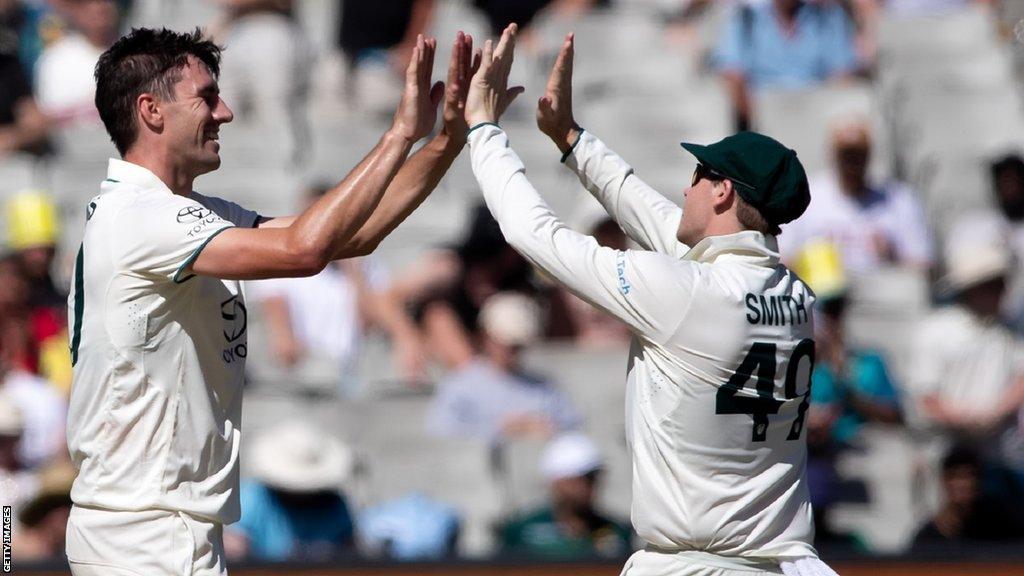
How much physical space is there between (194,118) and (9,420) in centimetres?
397

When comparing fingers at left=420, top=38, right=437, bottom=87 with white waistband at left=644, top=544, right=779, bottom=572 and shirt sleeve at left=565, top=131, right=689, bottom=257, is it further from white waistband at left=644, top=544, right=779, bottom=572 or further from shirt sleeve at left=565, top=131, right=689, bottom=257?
white waistband at left=644, top=544, right=779, bottom=572

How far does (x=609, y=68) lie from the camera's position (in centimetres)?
1057

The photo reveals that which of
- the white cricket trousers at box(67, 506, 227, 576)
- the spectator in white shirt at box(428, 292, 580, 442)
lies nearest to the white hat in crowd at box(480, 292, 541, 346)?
the spectator in white shirt at box(428, 292, 580, 442)

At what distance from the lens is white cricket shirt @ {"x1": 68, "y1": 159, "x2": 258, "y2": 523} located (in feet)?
13.4

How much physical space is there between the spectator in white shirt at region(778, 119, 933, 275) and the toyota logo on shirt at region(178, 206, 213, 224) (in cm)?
525

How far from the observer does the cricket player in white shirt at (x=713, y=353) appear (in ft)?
13.6

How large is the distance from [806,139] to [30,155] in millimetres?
4739

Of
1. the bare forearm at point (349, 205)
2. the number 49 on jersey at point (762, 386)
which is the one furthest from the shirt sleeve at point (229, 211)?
the number 49 on jersey at point (762, 386)

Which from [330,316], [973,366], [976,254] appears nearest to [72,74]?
[330,316]

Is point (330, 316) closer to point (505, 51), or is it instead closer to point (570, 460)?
point (570, 460)

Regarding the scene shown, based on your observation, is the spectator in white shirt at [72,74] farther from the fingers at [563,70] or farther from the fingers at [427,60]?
the fingers at [427,60]

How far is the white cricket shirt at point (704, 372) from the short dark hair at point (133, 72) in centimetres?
86

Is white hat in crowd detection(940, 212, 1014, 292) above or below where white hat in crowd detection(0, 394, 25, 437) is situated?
above

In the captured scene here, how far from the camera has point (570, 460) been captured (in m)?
7.41
